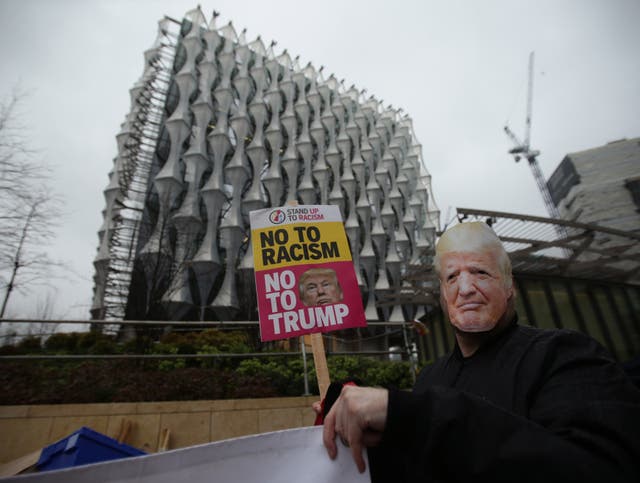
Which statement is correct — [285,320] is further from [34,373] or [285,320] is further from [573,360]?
[34,373]

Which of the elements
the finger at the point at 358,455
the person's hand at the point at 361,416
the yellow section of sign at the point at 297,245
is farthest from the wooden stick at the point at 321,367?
the person's hand at the point at 361,416

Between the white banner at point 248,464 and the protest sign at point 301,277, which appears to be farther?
the protest sign at point 301,277

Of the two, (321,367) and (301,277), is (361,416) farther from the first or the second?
(301,277)

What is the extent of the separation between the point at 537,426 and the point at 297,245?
2407 millimetres

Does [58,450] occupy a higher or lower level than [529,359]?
lower

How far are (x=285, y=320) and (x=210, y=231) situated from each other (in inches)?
1076

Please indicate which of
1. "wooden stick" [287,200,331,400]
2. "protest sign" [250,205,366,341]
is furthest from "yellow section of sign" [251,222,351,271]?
"wooden stick" [287,200,331,400]

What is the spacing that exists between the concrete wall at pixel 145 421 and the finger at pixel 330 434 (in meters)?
4.60

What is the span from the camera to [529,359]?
1.17 meters

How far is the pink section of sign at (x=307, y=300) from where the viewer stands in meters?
2.86

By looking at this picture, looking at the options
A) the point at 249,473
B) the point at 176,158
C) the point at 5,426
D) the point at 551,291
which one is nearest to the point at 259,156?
the point at 176,158

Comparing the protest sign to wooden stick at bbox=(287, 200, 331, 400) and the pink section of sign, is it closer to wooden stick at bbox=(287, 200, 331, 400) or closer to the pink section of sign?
the pink section of sign

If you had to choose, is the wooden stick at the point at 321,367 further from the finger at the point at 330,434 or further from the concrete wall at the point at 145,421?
the concrete wall at the point at 145,421

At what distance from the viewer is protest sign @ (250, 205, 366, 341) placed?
2.88 meters
